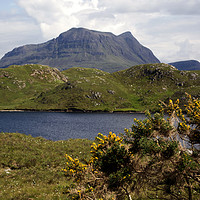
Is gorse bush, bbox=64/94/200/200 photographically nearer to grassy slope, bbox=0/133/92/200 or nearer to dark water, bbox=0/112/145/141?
grassy slope, bbox=0/133/92/200

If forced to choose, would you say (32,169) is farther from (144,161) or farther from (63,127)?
(63,127)

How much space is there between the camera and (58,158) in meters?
30.4

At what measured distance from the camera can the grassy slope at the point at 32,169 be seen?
712 inches

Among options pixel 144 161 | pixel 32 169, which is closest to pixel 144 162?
pixel 144 161

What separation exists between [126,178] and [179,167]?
11.2 ft

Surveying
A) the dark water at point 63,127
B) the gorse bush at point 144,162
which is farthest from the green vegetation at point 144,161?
the dark water at point 63,127

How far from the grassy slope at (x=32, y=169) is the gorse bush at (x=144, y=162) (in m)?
6.85

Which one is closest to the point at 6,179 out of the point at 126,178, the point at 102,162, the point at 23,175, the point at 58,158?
the point at 23,175

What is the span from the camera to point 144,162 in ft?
42.3

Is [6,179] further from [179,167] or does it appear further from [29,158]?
[179,167]

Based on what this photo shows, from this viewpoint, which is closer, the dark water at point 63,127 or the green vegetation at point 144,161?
the green vegetation at point 144,161

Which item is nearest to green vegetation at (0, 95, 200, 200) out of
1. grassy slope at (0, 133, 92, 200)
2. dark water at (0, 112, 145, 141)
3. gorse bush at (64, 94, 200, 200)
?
gorse bush at (64, 94, 200, 200)

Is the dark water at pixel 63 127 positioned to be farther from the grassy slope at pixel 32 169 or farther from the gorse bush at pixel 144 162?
the gorse bush at pixel 144 162

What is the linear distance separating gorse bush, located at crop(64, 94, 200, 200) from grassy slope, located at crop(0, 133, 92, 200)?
270 inches
